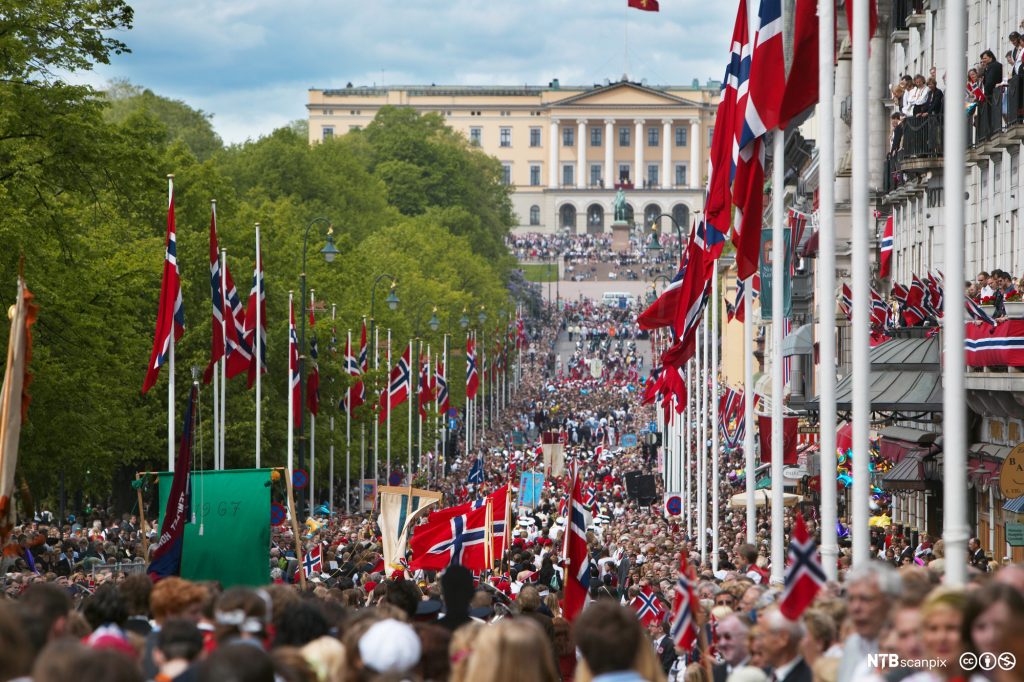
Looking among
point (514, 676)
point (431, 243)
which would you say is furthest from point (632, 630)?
point (431, 243)

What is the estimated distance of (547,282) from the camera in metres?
163

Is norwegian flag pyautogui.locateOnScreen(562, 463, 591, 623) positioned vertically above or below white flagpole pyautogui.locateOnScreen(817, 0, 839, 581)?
below

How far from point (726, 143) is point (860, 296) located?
645cm

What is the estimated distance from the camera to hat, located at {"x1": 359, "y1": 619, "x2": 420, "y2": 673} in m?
9.05

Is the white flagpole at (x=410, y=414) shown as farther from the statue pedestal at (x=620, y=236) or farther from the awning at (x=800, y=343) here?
the statue pedestal at (x=620, y=236)

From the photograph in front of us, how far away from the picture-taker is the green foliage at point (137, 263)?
29.1 meters

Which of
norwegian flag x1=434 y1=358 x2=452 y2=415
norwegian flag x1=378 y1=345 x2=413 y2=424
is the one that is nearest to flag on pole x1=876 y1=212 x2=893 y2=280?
norwegian flag x1=378 y1=345 x2=413 y2=424

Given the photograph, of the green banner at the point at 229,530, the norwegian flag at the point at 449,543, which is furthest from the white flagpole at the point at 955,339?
the norwegian flag at the point at 449,543

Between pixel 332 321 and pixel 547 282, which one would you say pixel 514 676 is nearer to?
pixel 332 321

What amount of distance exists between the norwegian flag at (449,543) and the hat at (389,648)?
12811 millimetres

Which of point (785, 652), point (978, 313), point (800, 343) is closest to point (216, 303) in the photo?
point (978, 313)

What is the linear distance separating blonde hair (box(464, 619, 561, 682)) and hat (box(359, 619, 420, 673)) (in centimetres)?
71

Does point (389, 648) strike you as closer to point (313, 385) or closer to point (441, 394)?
point (313, 385)

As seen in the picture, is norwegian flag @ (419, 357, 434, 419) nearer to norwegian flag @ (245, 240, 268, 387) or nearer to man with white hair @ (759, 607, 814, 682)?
norwegian flag @ (245, 240, 268, 387)
